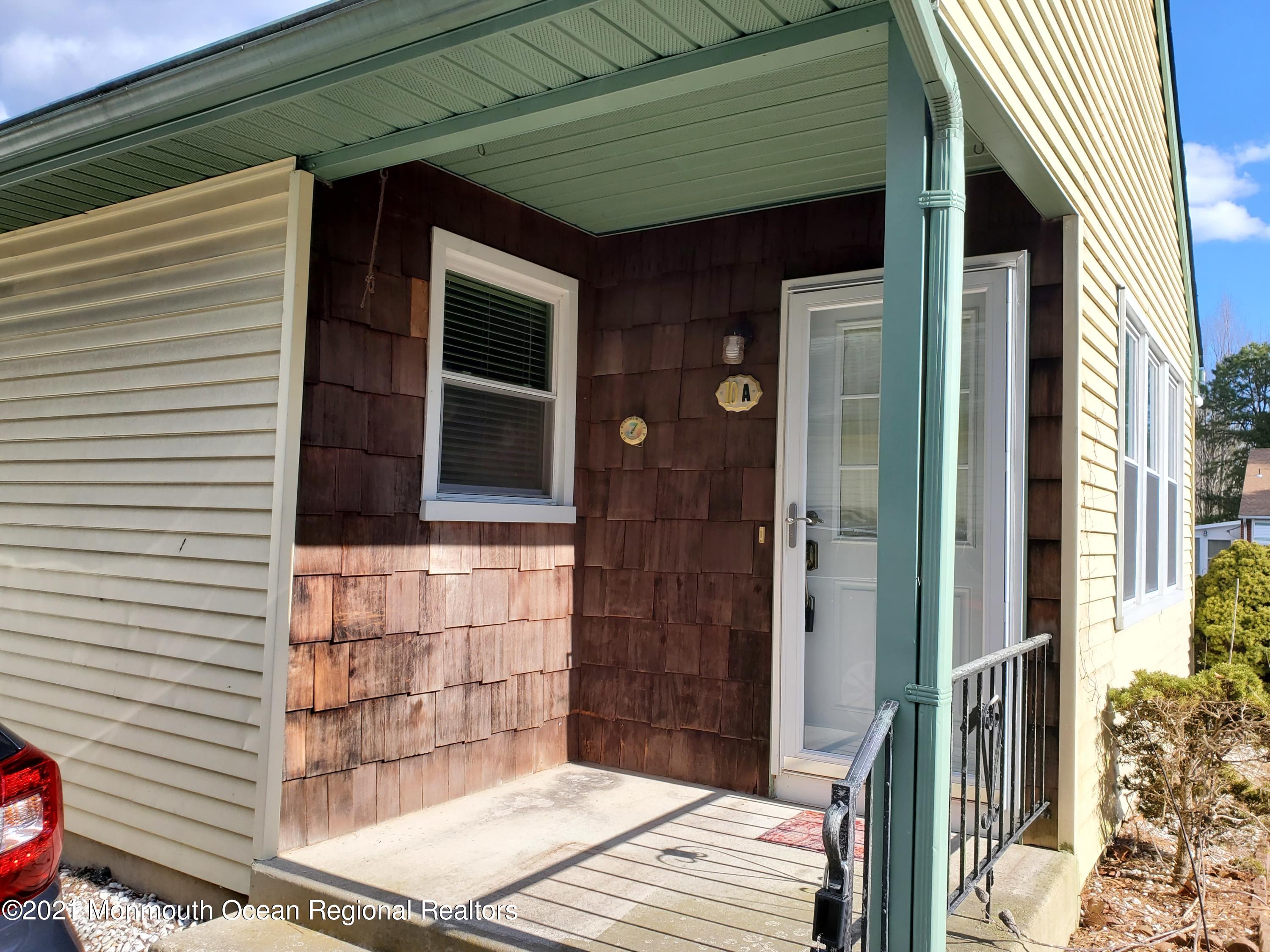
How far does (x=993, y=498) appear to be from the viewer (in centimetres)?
339

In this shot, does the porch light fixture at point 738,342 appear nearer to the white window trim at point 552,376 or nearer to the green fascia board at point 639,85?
the white window trim at point 552,376

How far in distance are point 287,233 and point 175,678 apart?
1697 mm

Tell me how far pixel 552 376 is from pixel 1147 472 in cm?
317

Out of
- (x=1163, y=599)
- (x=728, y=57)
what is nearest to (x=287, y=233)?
(x=728, y=57)

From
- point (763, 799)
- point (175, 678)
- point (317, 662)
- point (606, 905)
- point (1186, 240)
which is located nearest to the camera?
point (606, 905)

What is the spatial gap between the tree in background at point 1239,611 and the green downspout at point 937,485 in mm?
6328

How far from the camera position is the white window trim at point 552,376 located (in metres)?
3.69

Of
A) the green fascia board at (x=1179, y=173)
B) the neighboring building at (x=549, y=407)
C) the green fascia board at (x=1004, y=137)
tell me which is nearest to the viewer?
the green fascia board at (x=1004, y=137)

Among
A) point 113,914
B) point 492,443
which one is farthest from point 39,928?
point 492,443

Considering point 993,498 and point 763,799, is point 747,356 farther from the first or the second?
Answer: point 763,799

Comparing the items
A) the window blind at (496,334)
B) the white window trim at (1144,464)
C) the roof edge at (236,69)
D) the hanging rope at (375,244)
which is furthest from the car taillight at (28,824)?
the white window trim at (1144,464)

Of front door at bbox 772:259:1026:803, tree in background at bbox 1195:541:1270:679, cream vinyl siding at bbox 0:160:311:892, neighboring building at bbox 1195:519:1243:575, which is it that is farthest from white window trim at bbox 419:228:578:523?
neighboring building at bbox 1195:519:1243:575

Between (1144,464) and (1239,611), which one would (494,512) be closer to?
(1144,464)

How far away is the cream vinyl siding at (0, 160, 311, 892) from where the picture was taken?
10.5 ft
